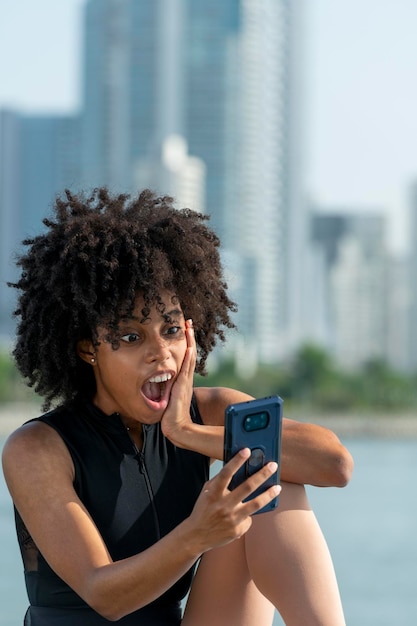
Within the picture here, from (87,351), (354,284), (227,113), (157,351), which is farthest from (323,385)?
(157,351)

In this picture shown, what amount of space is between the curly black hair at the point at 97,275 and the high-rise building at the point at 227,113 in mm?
67850

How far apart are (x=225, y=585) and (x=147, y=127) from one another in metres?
74.1

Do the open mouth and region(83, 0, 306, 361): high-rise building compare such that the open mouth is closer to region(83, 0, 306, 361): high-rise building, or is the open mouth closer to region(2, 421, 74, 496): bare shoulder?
region(2, 421, 74, 496): bare shoulder

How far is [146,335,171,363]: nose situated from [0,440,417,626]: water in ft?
14.8

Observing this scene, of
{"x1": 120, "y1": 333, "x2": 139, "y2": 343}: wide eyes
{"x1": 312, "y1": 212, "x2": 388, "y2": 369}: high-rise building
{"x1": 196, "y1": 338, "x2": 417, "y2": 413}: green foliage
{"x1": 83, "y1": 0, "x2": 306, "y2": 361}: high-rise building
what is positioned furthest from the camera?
{"x1": 312, "y1": 212, "x2": 388, "y2": 369}: high-rise building

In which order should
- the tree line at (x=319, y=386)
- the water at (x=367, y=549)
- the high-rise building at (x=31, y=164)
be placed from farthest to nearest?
the high-rise building at (x=31, y=164) → the tree line at (x=319, y=386) → the water at (x=367, y=549)

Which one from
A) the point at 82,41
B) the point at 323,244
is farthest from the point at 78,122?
the point at 323,244

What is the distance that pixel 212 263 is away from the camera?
86.1 inches

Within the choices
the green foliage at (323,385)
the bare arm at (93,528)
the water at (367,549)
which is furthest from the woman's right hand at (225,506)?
the green foliage at (323,385)

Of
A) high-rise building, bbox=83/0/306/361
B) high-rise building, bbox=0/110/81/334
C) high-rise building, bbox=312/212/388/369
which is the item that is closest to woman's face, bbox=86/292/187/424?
high-rise building, bbox=83/0/306/361

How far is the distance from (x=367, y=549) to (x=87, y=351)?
14.0 meters

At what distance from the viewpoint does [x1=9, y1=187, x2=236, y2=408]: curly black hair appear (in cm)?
201

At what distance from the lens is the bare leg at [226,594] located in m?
2.09

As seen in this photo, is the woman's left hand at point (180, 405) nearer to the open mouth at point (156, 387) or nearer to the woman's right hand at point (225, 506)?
the open mouth at point (156, 387)
